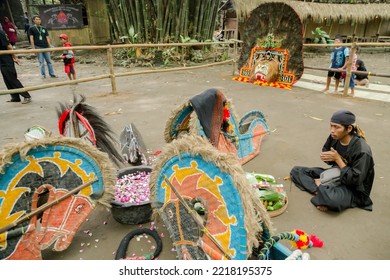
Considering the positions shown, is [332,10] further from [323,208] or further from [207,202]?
[207,202]

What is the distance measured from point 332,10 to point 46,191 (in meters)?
18.7

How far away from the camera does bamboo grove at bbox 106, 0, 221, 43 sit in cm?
1145

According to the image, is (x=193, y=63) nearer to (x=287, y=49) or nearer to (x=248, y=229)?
(x=287, y=49)

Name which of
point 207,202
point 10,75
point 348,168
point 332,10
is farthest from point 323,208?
point 332,10

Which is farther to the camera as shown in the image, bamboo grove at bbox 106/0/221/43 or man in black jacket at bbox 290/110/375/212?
bamboo grove at bbox 106/0/221/43

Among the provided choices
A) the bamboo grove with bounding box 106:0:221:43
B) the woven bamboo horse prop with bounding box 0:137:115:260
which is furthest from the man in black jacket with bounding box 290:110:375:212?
the bamboo grove with bounding box 106:0:221:43

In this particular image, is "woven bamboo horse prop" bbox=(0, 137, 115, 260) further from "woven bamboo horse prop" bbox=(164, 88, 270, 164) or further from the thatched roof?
the thatched roof

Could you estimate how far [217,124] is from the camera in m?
2.87

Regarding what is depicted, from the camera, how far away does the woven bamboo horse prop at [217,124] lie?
2.68m

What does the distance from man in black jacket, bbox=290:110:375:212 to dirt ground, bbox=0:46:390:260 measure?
0.35 feet

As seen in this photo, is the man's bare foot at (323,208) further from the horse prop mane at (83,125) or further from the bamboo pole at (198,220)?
the horse prop mane at (83,125)

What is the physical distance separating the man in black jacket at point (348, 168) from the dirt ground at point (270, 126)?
0.11 meters

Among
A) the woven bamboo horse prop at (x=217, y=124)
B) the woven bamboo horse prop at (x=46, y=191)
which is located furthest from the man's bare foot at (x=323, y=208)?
the woven bamboo horse prop at (x=46, y=191)

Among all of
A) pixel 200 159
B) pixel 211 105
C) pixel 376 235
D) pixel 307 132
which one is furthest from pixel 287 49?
pixel 200 159
